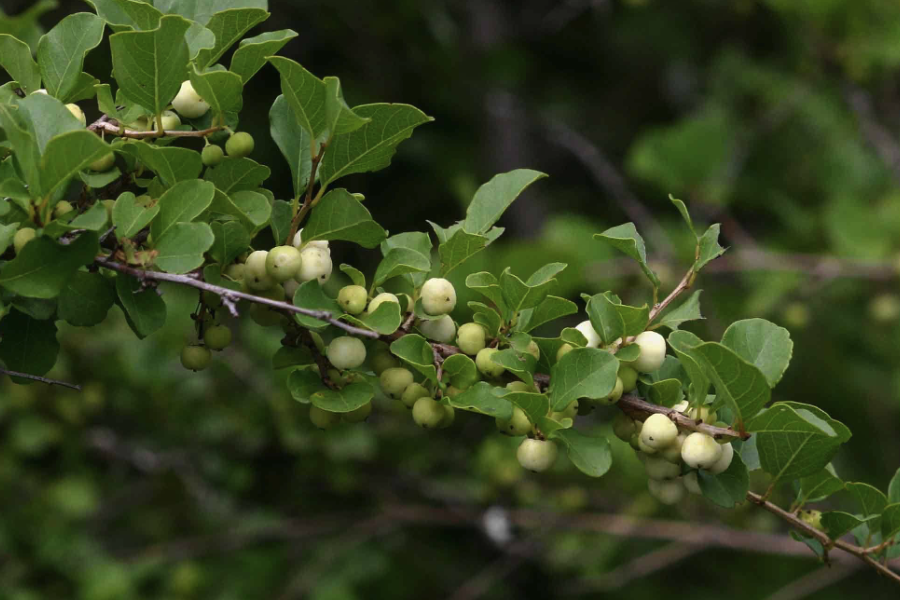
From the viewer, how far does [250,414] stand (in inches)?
96.9

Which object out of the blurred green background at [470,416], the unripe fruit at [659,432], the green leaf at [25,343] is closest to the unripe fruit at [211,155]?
the green leaf at [25,343]

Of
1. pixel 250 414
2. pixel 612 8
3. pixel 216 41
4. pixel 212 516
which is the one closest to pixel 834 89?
pixel 612 8

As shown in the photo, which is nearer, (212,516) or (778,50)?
(212,516)

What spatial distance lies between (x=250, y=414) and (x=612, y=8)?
2598 millimetres

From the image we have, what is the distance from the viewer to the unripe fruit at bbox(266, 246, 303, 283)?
29.8 inches

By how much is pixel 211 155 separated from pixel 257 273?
119mm

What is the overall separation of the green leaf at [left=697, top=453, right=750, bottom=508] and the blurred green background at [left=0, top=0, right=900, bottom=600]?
1.30m

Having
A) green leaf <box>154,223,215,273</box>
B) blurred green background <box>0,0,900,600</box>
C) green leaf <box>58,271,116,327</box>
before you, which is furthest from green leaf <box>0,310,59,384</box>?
blurred green background <box>0,0,900,600</box>

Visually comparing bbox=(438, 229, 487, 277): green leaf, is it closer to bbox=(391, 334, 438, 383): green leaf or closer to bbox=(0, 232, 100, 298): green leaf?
bbox=(391, 334, 438, 383): green leaf

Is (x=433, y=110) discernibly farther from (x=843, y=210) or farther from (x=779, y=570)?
(x=779, y=570)

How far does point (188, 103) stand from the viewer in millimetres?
806

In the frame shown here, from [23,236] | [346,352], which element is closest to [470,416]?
[346,352]

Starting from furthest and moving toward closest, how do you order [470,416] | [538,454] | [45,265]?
[470,416] < [538,454] < [45,265]

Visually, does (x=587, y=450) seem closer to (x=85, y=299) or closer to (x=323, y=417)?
(x=323, y=417)
